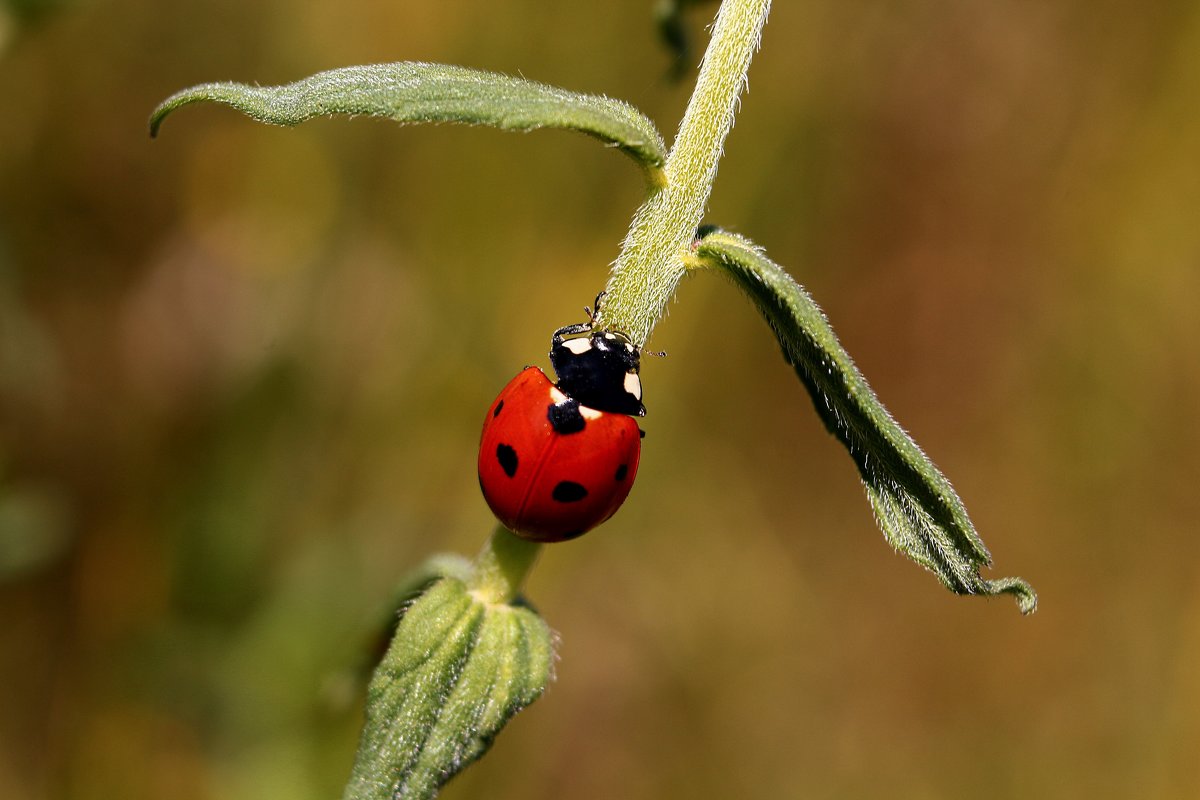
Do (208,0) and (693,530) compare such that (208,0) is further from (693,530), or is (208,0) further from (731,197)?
(693,530)

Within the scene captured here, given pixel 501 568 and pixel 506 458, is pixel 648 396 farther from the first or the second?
pixel 501 568

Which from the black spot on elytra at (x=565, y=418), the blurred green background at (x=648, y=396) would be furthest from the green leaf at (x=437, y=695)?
the blurred green background at (x=648, y=396)

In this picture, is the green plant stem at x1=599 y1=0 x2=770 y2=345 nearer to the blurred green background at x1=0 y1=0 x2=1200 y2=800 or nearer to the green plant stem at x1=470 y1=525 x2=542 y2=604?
the green plant stem at x1=470 y1=525 x2=542 y2=604

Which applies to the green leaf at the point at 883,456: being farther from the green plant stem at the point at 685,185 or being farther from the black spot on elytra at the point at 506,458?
the black spot on elytra at the point at 506,458

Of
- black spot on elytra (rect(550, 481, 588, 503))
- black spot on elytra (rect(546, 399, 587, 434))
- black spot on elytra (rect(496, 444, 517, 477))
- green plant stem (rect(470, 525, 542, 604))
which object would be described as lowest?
green plant stem (rect(470, 525, 542, 604))

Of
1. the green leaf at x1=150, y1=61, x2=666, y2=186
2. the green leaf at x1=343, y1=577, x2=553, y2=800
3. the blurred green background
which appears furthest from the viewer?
the blurred green background

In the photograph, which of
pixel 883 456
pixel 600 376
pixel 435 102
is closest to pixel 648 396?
pixel 600 376

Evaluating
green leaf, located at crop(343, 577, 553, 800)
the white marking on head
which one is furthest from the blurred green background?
the white marking on head

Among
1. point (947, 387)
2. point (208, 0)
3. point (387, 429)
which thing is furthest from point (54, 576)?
point (947, 387)
